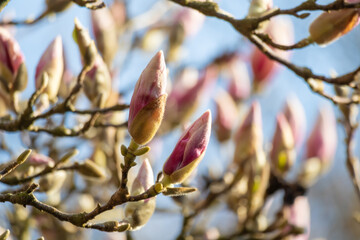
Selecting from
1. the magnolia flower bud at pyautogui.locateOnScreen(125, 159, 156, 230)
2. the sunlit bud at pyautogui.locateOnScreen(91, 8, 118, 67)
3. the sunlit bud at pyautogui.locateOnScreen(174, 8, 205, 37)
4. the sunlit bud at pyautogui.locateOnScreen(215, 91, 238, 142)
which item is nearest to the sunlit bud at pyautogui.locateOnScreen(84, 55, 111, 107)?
the magnolia flower bud at pyautogui.locateOnScreen(125, 159, 156, 230)

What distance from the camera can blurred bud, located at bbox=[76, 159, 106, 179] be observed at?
104 centimetres

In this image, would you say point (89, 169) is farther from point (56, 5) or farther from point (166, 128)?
point (166, 128)

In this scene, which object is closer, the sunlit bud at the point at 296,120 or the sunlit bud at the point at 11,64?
the sunlit bud at the point at 11,64

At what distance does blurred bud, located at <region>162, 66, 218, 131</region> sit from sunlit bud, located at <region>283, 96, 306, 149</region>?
13.3 inches

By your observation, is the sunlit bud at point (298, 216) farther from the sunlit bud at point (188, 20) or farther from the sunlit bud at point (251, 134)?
the sunlit bud at point (188, 20)

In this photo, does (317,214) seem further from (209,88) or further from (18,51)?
(18,51)

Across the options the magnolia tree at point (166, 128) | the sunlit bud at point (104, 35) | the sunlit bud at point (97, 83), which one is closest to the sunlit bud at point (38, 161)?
the magnolia tree at point (166, 128)

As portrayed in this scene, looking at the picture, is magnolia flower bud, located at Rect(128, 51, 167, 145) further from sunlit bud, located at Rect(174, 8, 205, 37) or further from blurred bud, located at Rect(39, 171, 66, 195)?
sunlit bud, located at Rect(174, 8, 205, 37)

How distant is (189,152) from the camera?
0.79 metres

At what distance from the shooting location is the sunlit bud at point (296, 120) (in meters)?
1.52

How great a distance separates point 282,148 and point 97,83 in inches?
21.3

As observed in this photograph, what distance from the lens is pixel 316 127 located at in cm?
164

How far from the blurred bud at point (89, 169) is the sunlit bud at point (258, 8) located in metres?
0.39

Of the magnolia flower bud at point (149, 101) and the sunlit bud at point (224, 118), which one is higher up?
the magnolia flower bud at point (149, 101)
